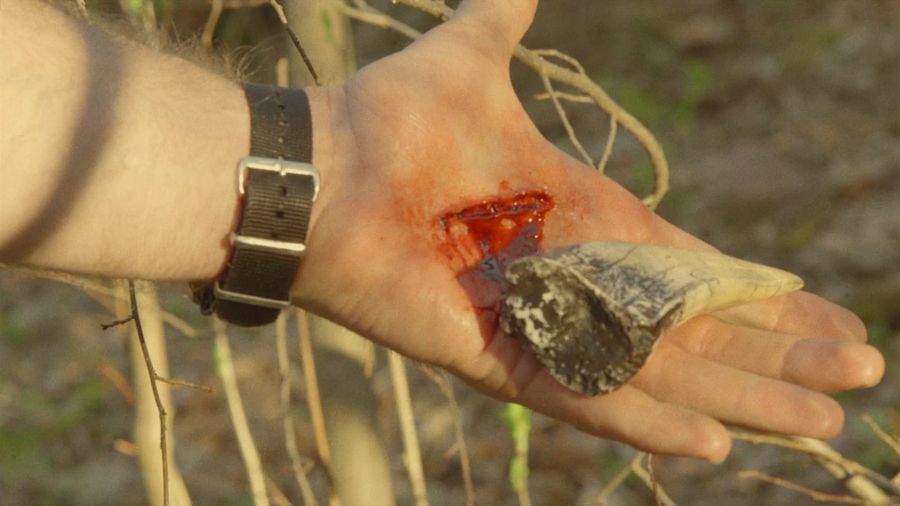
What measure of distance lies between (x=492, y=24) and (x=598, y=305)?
0.67m

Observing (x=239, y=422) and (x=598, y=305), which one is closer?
(x=598, y=305)

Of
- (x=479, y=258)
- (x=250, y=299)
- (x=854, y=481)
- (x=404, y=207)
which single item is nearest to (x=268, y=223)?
(x=250, y=299)

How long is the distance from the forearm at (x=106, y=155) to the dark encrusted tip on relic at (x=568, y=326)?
0.54m

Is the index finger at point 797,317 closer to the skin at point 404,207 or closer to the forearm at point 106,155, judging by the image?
the skin at point 404,207

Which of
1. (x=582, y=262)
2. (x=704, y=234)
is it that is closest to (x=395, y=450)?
(x=704, y=234)

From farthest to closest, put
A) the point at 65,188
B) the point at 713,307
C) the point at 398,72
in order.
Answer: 1. the point at 398,72
2. the point at 713,307
3. the point at 65,188

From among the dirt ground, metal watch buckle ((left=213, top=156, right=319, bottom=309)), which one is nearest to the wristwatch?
metal watch buckle ((left=213, top=156, right=319, bottom=309))

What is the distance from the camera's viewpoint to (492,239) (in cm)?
226

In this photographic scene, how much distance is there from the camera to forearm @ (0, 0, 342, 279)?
76.9 inches

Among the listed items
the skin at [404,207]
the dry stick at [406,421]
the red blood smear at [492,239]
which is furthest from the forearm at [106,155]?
the dry stick at [406,421]

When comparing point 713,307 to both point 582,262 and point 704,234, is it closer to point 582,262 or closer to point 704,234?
point 582,262

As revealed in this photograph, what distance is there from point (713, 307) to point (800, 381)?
21cm

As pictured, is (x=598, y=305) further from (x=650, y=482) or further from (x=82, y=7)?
(x=82, y=7)

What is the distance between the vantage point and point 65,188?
1.97 m
